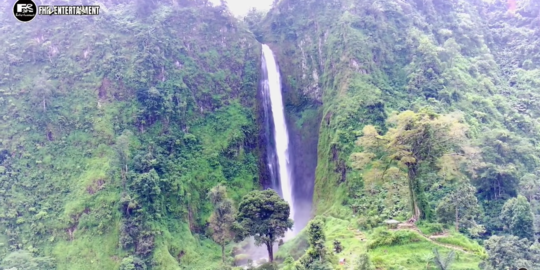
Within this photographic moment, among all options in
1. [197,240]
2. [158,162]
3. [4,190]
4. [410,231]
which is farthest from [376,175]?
[4,190]

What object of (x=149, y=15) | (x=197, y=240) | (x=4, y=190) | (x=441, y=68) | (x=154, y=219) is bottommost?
(x=197, y=240)

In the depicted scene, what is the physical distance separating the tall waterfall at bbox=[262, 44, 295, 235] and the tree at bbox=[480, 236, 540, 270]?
753 inches

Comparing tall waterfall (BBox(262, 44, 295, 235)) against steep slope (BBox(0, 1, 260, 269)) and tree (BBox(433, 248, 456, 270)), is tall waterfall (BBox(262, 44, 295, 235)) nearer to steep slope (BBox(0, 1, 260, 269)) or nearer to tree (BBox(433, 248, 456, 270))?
steep slope (BBox(0, 1, 260, 269))

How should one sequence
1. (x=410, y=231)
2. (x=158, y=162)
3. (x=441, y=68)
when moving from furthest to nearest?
(x=441, y=68), (x=158, y=162), (x=410, y=231)

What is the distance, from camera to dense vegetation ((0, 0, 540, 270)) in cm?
2291

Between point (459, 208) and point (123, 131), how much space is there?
24815mm

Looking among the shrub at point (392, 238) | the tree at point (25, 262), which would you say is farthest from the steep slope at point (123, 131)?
the shrub at point (392, 238)

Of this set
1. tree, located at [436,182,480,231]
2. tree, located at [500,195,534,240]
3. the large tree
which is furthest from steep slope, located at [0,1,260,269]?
tree, located at [500,195,534,240]

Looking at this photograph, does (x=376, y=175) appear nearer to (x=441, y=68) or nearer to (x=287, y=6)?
(x=441, y=68)

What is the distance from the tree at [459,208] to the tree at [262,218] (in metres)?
8.85

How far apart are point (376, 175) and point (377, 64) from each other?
18202 mm

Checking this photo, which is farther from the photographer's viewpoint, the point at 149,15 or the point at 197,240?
the point at 149,15

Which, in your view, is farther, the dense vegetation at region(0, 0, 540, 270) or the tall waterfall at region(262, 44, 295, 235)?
the tall waterfall at region(262, 44, 295, 235)

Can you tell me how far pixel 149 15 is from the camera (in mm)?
43688
